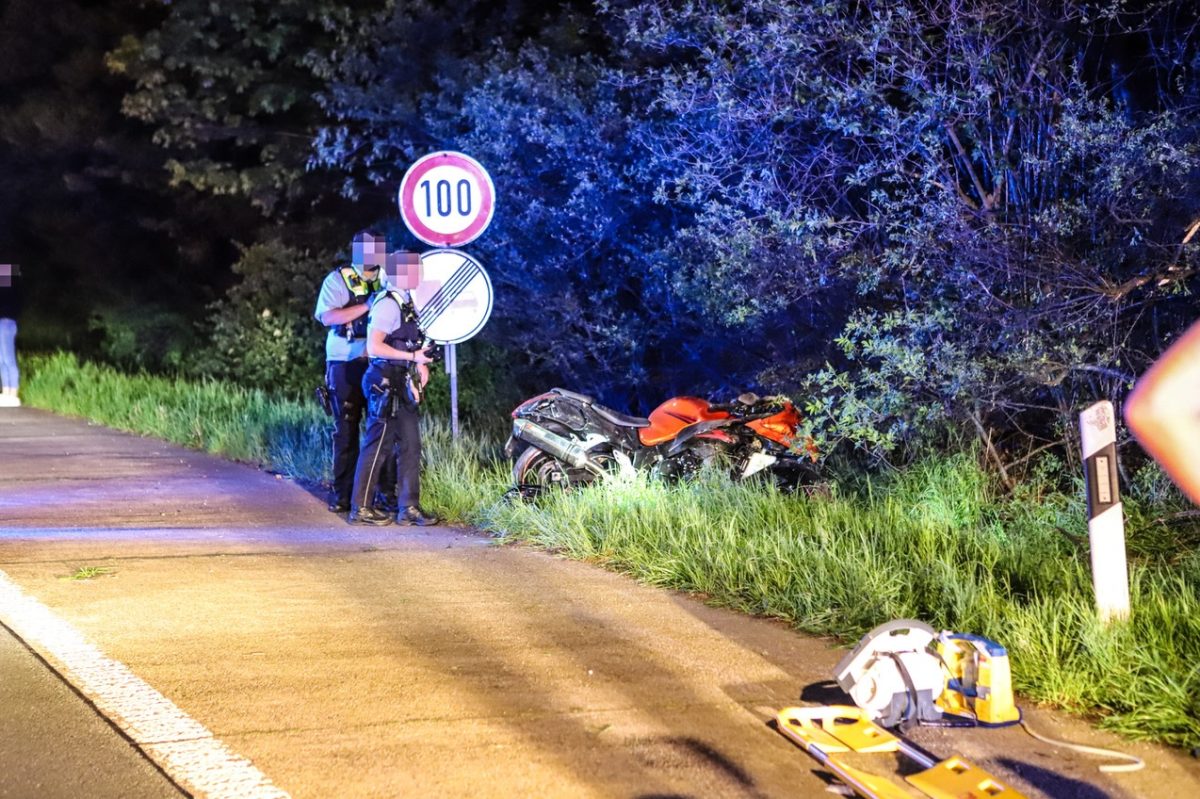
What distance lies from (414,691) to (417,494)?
4.72m

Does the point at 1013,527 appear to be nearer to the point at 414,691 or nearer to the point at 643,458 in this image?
the point at 643,458

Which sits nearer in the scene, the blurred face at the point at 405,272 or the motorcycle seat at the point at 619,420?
the blurred face at the point at 405,272

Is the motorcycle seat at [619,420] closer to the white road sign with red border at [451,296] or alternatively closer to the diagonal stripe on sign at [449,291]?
the white road sign with red border at [451,296]

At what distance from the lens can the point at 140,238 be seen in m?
30.5

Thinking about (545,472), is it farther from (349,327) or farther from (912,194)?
(912,194)

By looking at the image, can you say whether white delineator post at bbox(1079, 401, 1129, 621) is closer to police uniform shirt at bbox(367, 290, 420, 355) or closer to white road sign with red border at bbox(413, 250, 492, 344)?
police uniform shirt at bbox(367, 290, 420, 355)

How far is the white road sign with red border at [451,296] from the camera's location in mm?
11773

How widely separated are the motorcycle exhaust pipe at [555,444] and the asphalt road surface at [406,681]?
4.36 feet

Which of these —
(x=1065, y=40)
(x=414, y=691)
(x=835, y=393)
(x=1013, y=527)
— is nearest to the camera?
(x=414, y=691)

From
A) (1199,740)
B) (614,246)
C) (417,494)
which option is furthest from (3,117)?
(1199,740)

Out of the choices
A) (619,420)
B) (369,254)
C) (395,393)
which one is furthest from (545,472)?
(369,254)

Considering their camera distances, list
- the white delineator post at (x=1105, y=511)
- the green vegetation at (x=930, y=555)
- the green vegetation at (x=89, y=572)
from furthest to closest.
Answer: the green vegetation at (x=89, y=572) < the white delineator post at (x=1105, y=511) < the green vegetation at (x=930, y=555)

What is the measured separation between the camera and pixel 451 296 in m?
11.9

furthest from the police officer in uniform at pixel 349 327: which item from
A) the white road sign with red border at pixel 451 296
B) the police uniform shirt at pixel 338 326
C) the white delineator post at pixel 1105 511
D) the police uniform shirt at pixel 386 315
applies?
the white delineator post at pixel 1105 511
